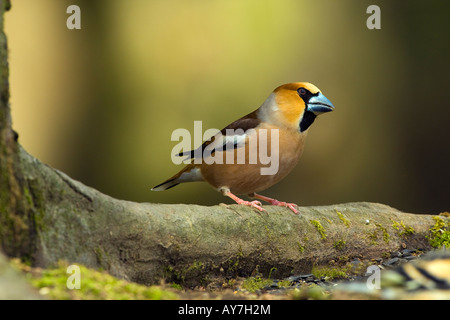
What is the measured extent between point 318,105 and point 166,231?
5.48 feet

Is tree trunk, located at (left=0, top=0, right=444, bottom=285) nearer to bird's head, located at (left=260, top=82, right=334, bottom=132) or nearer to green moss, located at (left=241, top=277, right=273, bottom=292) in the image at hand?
green moss, located at (left=241, top=277, right=273, bottom=292)

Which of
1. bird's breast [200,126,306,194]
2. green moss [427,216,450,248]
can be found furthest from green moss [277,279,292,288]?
green moss [427,216,450,248]

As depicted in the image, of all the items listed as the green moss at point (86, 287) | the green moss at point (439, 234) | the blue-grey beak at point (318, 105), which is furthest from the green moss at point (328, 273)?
the green moss at point (86, 287)

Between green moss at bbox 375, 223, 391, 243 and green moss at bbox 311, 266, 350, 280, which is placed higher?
green moss at bbox 375, 223, 391, 243

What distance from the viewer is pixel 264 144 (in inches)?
161

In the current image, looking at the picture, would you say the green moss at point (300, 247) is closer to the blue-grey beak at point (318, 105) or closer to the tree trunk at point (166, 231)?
the tree trunk at point (166, 231)

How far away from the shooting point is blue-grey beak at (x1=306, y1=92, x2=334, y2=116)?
4152 mm

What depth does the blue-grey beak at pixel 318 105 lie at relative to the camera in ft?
13.6

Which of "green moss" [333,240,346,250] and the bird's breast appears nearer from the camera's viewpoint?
"green moss" [333,240,346,250]

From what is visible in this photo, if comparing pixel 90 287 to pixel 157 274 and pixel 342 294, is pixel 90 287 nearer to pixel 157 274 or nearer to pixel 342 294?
pixel 157 274

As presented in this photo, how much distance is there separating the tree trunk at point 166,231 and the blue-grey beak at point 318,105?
724 millimetres

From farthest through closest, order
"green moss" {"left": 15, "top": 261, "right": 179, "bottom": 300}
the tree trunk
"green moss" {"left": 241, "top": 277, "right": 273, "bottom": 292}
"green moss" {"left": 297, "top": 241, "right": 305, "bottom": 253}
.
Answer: "green moss" {"left": 297, "top": 241, "right": 305, "bottom": 253}, "green moss" {"left": 241, "top": 277, "right": 273, "bottom": 292}, the tree trunk, "green moss" {"left": 15, "top": 261, "right": 179, "bottom": 300}

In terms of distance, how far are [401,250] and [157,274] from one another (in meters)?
1.94
